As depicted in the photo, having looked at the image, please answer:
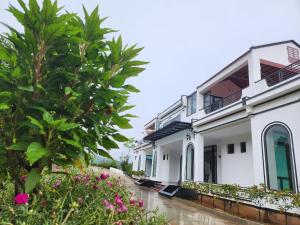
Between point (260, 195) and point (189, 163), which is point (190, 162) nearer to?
point (189, 163)

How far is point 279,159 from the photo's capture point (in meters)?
7.53

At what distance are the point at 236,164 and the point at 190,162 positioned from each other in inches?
108

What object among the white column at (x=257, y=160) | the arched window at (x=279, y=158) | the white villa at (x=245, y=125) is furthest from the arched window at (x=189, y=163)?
the arched window at (x=279, y=158)

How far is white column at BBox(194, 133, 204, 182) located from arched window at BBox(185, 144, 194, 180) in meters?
0.68

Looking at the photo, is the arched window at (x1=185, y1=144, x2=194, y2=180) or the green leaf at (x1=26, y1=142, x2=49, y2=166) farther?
the arched window at (x1=185, y1=144, x2=194, y2=180)

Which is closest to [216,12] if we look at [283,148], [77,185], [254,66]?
[254,66]

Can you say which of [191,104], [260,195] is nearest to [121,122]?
[260,195]

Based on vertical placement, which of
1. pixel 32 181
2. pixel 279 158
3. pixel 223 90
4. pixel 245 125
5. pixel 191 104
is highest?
pixel 223 90

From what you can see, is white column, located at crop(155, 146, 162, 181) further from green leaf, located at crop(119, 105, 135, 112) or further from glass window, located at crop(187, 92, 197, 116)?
green leaf, located at crop(119, 105, 135, 112)

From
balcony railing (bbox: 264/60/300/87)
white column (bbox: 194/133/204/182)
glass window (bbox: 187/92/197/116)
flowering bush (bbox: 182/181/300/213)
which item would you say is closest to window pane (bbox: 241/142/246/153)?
white column (bbox: 194/133/204/182)

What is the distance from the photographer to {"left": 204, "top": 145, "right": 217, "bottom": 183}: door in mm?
14481

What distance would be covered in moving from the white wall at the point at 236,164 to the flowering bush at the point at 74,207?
36.1ft

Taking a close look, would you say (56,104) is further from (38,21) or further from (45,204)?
(45,204)

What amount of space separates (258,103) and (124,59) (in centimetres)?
815
